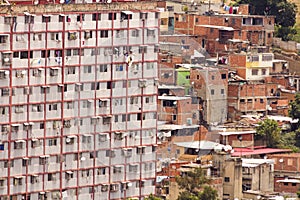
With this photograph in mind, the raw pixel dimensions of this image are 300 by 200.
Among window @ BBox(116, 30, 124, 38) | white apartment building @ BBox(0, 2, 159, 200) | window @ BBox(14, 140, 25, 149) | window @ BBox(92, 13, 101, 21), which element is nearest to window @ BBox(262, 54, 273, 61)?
white apartment building @ BBox(0, 2, 159, 200)

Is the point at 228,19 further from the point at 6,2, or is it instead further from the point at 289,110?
the point at 6,2

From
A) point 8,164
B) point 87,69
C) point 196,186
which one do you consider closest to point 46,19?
point 87,69

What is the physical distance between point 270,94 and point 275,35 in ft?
17.2

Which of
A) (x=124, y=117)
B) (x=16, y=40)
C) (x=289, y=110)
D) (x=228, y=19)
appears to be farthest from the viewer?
(x=228, y=19)

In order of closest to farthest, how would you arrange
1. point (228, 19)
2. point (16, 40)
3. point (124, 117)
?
point (16, 40), point (124, 117), point (228, 19)

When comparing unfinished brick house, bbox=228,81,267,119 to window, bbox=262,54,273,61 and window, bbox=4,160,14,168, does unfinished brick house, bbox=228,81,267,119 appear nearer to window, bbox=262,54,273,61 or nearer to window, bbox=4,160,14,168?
window, bbox=262,54,273,61

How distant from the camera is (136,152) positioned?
147ft

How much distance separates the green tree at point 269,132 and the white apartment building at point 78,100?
5.10 meters

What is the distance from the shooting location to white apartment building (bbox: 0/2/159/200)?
137 feet

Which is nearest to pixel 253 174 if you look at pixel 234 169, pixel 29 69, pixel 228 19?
pixel 234 169

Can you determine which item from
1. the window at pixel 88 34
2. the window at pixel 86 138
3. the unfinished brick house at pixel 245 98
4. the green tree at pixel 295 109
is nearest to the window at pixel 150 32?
the window at pixel 88 34

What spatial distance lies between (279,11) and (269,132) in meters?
9.94

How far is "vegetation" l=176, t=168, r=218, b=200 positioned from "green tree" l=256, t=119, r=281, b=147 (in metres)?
5.31

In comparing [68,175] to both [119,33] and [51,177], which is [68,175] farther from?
[119,33]
